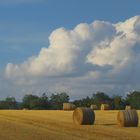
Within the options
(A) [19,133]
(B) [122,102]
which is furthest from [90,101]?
(A) [19,133]

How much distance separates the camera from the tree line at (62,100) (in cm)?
10088

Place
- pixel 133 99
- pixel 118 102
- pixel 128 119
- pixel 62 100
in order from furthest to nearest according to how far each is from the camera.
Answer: pixel 62 100
pixel 133 99
pixel 118 102
pixel 128 119

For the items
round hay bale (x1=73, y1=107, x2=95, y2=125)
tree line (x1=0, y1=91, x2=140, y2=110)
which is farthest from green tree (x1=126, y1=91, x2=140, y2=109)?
round hay bale (x1=73, y1=107, x2=95, y2=125)

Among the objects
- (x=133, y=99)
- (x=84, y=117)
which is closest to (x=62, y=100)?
(x=133, y=99)

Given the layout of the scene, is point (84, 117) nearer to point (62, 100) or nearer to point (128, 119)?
point (128, 119)

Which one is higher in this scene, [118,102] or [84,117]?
[118,102]

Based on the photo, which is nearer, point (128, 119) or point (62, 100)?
point (128, 119)

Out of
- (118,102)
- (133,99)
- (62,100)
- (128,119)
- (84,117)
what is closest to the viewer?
(128,119)

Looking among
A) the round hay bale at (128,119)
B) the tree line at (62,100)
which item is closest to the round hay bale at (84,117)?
the round hay bale at (128,119)

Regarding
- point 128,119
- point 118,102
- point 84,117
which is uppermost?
point 118,102

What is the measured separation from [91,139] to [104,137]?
1.04 m

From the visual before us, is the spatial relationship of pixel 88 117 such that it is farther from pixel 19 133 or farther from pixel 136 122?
pixel 19 133

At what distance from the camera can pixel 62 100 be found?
12294 centimetres

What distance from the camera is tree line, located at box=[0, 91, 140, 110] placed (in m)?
101
